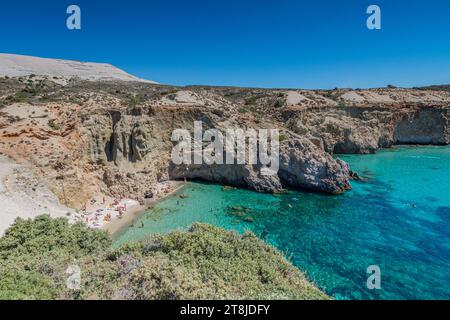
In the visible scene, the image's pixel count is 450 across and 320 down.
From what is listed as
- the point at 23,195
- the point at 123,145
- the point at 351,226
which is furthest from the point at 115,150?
the point at 351,226

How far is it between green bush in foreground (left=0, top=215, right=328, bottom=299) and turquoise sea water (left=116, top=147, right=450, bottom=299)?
513 cm

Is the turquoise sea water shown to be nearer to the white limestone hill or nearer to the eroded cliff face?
the eroded cliff face

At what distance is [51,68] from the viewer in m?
65.6

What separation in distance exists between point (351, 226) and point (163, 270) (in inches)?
575

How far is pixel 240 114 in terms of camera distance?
3025cm

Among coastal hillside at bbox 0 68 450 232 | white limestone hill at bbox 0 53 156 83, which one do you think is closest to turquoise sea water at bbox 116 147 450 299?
coastal hillside at bbox 0 68 450 232

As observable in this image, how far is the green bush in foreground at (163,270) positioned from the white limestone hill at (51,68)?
179ft

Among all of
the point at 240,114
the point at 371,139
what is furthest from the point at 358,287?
the point at 371,139

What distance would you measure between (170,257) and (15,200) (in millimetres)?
13803

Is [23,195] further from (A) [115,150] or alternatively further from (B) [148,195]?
(A) [115,150]

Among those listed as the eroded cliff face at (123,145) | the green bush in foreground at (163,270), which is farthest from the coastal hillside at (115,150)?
the green bush in foreground at (163,270)

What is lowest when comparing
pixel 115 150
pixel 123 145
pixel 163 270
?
pixel 163 270
